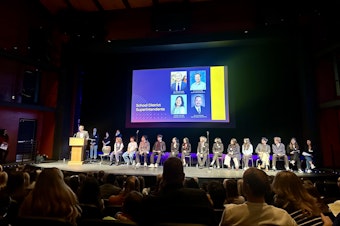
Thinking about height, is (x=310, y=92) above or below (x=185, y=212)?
above

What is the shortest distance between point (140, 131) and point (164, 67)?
2.53 metres

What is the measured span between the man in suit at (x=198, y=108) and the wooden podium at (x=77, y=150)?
12.2ft

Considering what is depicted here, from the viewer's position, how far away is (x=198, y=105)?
8.00 m

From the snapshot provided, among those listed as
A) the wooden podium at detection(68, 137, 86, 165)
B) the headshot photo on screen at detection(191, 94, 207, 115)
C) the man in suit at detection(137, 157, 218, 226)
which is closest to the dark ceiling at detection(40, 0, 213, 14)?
the headshot photo on screen at detection(191, 94, 207, 115)

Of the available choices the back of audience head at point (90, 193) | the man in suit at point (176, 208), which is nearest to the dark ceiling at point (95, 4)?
the back of audience head at point (90, 193)

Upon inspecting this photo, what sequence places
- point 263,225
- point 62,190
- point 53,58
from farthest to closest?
point 53,58
point 62,190
point 263,225

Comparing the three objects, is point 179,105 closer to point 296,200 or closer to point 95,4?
point 95,4

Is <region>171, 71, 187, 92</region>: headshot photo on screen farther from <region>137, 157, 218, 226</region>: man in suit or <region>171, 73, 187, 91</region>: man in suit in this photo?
<region>137, 157, 218, 226</region>: man in suit

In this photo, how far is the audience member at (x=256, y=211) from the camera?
1227 mm

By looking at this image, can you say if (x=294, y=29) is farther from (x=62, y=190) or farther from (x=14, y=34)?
(x=14, y=34)

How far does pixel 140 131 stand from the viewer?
8.76 m

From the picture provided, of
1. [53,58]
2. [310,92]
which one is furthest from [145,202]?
[53,58]

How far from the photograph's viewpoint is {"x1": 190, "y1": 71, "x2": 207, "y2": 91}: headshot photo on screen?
26.6 feet

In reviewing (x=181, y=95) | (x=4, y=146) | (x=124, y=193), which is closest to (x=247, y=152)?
(x=181, y=95)
